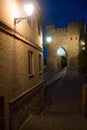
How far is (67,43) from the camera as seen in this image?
1769 inches

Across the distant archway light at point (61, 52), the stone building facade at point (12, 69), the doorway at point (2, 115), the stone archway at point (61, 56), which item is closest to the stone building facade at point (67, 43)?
the stone archway at point (61, 56)

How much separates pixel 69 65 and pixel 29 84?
3269 centimetres

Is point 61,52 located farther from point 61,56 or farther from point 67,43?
point 67,43

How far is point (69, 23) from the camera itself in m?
43.7

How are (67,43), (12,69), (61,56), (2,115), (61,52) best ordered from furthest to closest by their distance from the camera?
(61,56), (61,52), (67,43), (12,69), (2,115)

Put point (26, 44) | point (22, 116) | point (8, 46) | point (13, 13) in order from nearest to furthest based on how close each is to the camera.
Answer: point (8, 46), point (13, 13), point (22, 116), point (26, 44)

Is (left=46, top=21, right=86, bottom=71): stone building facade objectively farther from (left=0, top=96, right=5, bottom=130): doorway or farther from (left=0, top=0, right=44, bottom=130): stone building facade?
(left=0, top=96, right=5, bottom=130): doorway

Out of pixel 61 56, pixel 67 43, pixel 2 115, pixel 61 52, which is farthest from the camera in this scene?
pixel 61 56

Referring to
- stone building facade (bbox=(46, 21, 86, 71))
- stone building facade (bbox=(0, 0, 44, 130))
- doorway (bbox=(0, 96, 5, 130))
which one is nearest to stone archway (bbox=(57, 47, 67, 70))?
stone building facade (bbox=(46, 21, 86, 71))

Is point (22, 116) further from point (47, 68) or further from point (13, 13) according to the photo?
point (47, 68)

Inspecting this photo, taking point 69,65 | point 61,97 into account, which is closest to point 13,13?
point 61,97

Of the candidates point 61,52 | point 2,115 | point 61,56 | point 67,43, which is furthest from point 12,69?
point 61,56

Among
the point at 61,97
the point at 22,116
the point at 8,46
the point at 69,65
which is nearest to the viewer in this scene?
the point at 8,46

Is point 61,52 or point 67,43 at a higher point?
point 67,43
